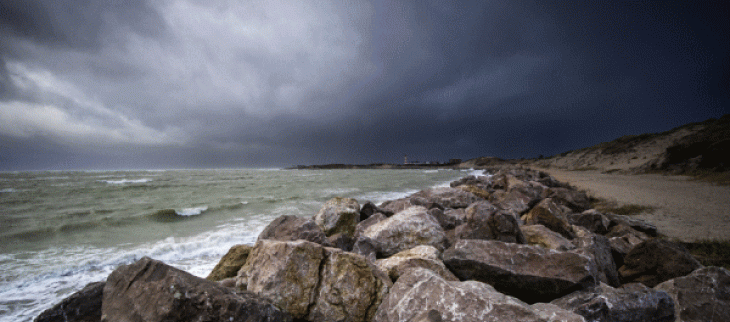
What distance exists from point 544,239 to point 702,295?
5.22 ft

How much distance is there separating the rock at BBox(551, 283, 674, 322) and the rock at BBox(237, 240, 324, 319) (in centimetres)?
255

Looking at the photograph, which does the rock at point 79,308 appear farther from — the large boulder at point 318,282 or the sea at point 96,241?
the sea at point 96,241

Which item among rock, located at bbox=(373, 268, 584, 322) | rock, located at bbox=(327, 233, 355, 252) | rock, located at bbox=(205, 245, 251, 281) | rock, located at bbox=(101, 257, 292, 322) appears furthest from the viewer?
rock, located at bbox=(327, 233, 355, 252)

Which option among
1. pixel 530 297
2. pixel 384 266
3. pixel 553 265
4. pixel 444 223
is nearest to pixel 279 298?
pixel 384 266

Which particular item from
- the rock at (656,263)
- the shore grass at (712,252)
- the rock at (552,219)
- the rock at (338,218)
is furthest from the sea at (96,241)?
the shore grass at (712,252)

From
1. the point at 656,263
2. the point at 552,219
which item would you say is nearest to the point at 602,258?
the point at 656,263

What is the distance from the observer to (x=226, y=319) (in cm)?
211

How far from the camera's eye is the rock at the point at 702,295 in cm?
247

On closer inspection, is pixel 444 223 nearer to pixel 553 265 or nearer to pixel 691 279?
pixel 553 265

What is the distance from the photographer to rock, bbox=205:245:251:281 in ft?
12.5

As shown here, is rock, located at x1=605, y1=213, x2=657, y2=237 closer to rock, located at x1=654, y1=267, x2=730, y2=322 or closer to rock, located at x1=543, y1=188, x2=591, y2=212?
rock, located at x1=543, y1=188, x2=591, y2=212

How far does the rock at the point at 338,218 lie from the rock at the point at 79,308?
383 cm

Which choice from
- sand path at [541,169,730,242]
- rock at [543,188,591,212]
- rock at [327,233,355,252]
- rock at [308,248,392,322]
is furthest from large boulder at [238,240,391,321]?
rock at [543,188,591,212]

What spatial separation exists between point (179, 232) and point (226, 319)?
8.00 m
